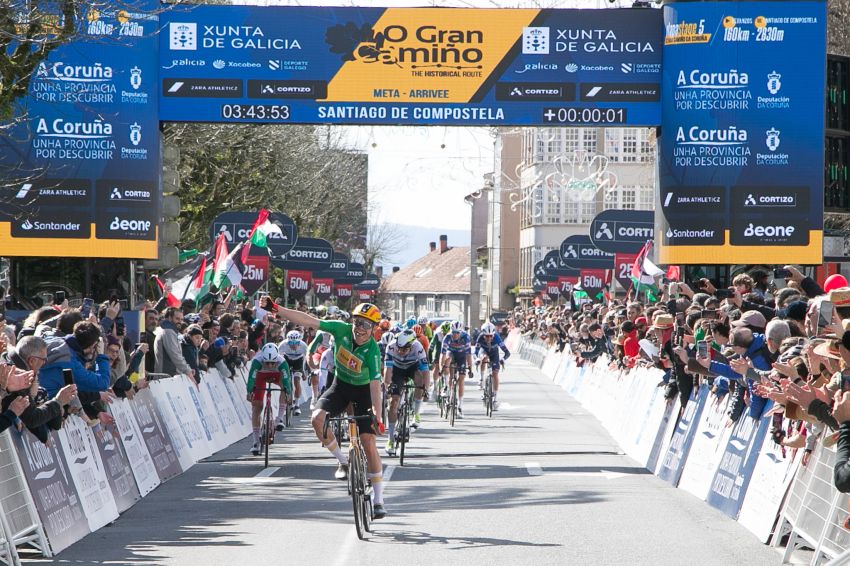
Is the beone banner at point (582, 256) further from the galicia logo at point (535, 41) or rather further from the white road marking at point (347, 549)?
the white road marking at point (347, 549)

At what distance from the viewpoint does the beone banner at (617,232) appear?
30.1 m

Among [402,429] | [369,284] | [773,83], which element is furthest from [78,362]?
[369,284]

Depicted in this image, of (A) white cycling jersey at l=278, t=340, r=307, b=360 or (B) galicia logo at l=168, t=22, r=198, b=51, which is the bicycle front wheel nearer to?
(A) white cycling jersey at l=278, t=340, r=307, b=360

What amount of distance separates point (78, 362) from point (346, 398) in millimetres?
2332

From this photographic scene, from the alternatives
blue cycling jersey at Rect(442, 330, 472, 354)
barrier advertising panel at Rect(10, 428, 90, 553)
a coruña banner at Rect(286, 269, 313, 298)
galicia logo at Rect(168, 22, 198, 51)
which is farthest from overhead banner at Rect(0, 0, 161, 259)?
a coruña banner at Rect(286, 269, 313, 298)

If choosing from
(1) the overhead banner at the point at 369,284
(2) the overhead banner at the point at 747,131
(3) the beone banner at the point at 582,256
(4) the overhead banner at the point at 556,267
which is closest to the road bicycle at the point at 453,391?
(2) the overhead banner at the point at 747,131

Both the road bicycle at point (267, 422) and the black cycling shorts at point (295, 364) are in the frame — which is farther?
the black cycling shorts at point (295, 364)

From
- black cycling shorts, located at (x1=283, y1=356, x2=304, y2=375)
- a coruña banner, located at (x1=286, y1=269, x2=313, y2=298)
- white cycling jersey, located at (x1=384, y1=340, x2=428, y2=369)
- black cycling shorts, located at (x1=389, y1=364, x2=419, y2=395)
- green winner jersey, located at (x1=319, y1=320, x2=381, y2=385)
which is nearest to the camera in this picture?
green winner jersey, located at (x1=319, y1=320, x2=381, y2=385)

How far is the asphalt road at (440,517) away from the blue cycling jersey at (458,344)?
20.7ft

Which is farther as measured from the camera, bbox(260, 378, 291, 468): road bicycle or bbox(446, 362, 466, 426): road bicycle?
bbox(446, 362, 466, 426): road bicycle

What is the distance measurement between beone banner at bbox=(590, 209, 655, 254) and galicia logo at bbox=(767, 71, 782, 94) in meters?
8.11

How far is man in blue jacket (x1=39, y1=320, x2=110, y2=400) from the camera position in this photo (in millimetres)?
12195

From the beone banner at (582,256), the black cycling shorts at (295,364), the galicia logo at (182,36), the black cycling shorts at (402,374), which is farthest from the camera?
the beone banner at (582,256)

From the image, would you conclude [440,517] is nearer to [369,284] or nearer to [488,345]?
[488,345]
